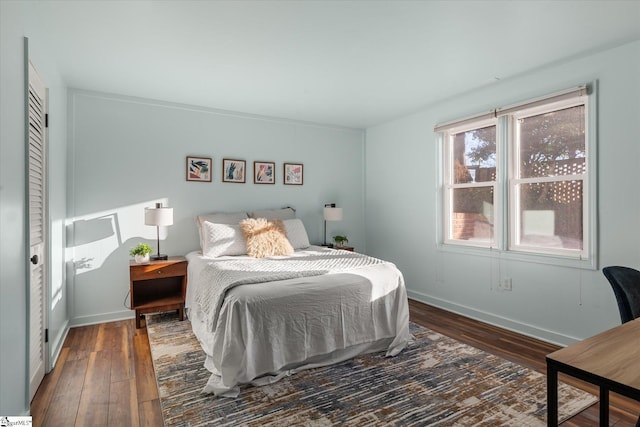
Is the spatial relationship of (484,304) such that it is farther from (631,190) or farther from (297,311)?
(297,311)

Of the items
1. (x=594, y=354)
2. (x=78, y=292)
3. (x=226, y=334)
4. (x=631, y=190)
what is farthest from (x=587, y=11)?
(x=78, y=292)

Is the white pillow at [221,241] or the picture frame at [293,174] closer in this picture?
the white pillow at [221,241]

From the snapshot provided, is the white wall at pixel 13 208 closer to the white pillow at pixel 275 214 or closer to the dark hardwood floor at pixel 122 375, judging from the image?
the dark hardwood floor at pixel 122 375

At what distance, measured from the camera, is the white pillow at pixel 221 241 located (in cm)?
374

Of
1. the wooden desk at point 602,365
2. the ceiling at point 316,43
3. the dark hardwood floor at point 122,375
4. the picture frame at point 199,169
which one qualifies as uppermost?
the ceiling at point 316,43

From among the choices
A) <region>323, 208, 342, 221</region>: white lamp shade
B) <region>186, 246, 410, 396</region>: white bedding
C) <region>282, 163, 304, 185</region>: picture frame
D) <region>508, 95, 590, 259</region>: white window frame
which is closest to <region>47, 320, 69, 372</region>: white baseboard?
<region>186, 246, 410, 396</region>: white bedding

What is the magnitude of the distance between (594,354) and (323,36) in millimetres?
2422

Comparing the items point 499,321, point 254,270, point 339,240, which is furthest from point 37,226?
point 499,321

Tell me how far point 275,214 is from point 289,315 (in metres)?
2.19

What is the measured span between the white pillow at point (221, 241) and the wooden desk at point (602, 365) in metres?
3.12

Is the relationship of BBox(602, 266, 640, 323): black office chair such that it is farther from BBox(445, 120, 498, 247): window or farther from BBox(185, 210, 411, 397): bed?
BBox(445, 120, 498, 247): window

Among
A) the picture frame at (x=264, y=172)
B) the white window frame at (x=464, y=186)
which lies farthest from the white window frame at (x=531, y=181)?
the picture frame at (x=264, y=172)

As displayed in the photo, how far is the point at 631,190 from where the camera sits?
2.69 m

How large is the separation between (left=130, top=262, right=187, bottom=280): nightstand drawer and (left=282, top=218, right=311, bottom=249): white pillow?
4.04ft
